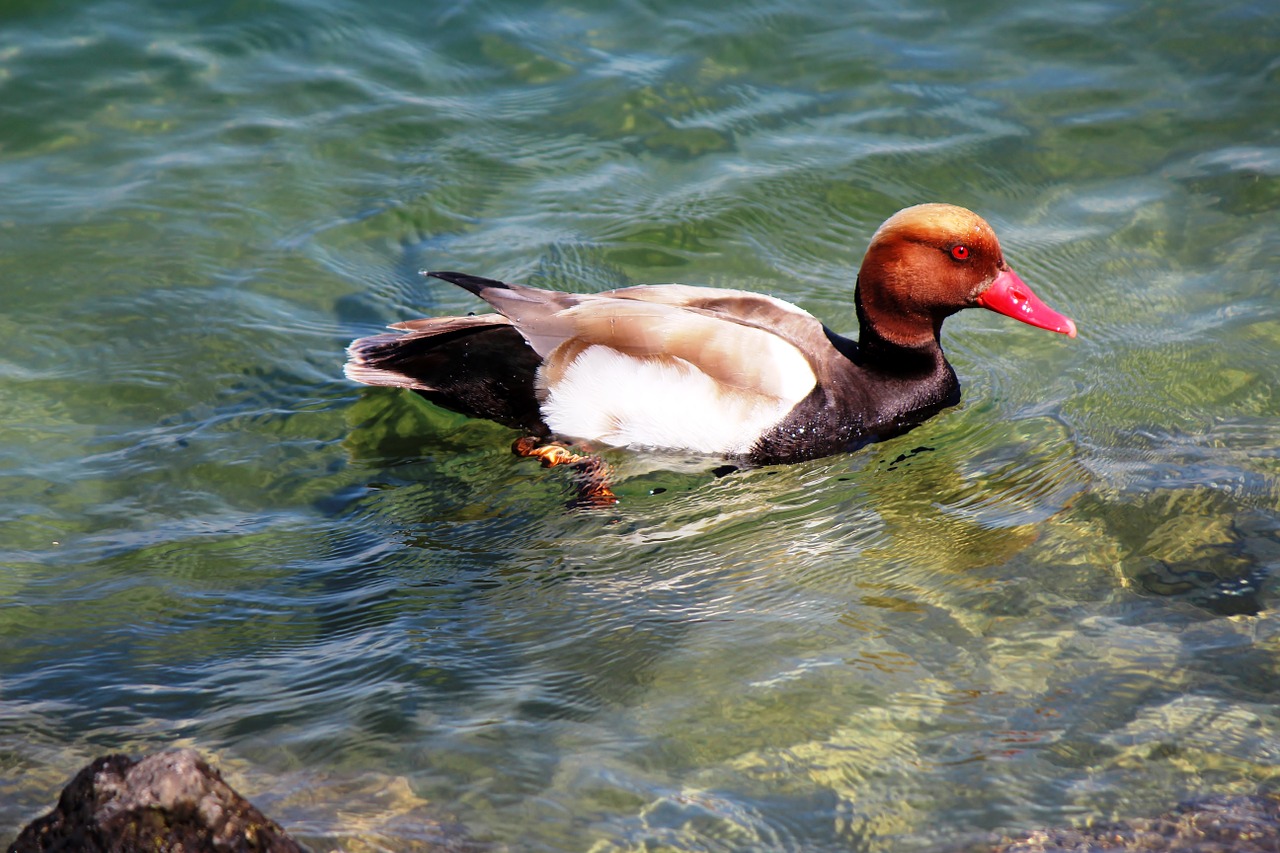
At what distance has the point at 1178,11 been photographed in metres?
8.11

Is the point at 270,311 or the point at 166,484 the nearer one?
the point at 166,484

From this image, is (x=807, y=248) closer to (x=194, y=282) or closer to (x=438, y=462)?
(x=438, y=462)

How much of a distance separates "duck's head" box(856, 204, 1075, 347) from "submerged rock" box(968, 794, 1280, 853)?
2.63m

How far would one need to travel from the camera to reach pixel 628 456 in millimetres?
5238

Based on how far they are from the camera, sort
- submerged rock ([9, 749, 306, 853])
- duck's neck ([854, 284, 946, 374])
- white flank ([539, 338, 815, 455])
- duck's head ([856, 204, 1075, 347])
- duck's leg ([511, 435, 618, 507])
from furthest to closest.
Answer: duck's neck ([854, 284, 946, 374]) → duck's head ([856, 204, 1075, 347]) → white flank ([539, 338, 815, 455]) → duck's leg ([511, 435, 618, 507]) → submerged rock ([9, 749, 306, 853])

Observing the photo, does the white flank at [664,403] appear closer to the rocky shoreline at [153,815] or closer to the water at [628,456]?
the water at [628,456]

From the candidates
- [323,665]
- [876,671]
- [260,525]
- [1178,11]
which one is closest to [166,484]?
[260,525]

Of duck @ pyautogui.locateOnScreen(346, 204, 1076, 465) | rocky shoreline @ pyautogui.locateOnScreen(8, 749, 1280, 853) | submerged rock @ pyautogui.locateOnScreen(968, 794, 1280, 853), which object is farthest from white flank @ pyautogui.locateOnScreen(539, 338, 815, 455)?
rocky shoreline @ pyautogui.locateOnScreen(8, 749, 1280, 853)

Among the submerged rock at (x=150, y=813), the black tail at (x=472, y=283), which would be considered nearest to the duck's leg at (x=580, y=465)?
the black tail at (x=472, y=283)

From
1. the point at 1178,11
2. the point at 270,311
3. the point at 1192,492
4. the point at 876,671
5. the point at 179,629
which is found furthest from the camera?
the point at 1178,11

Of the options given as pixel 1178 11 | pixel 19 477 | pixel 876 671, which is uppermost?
pixel 1178 11

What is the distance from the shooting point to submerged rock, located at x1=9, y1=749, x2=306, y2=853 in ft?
8.17

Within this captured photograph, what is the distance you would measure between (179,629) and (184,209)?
3357 mm

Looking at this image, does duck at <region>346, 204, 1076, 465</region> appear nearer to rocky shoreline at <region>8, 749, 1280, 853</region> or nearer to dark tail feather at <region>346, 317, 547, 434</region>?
dark tail feather at <region>346, 317, 547, 434</region>
